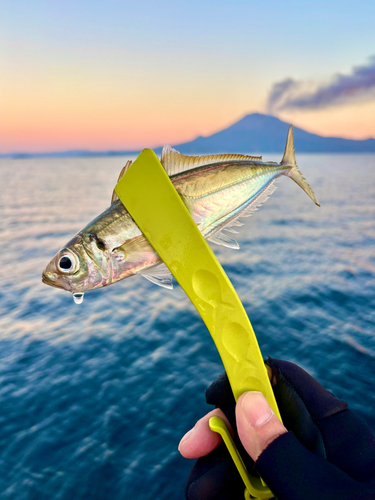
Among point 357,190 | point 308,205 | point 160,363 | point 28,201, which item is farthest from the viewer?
point 357,190

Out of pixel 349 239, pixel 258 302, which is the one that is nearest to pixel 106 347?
pixel 258 302

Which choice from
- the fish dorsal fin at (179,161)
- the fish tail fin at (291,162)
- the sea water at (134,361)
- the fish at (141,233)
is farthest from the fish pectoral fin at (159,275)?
the sea water at (134,361)

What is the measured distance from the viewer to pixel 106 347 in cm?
1016

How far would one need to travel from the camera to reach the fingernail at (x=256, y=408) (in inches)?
63.2

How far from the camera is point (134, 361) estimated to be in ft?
31.7

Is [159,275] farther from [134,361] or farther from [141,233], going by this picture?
[134,361]

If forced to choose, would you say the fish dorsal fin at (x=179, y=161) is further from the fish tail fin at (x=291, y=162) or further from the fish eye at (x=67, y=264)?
the fish tail fin at (x=291, y=162)

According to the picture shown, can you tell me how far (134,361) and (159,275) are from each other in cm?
908

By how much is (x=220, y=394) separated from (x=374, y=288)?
13741 mm

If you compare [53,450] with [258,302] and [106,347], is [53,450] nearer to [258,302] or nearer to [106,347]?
[106,347]

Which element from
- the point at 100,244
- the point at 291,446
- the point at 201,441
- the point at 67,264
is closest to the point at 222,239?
the point at 100,244

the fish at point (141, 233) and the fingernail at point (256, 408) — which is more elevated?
the fish at point (141, 233)

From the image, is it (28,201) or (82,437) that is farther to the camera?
(28,201)

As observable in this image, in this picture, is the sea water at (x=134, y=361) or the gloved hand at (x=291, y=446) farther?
the sea water at (x=134, y=361)
